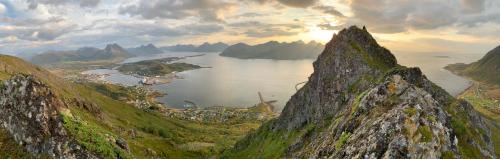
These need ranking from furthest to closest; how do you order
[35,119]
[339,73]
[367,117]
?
[339,73], [35,119], [367,117]

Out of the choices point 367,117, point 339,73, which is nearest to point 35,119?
point 367,117

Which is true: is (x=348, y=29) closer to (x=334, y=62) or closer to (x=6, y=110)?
(x=334, y=62)

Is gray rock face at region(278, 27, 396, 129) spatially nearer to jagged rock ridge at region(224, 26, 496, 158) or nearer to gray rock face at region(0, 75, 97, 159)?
jagged rock ridge at region(224, 26, 496, 158)

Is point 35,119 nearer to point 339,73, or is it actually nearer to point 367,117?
point 367,117

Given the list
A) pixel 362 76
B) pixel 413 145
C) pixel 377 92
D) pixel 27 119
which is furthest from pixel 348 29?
pixel 413 145

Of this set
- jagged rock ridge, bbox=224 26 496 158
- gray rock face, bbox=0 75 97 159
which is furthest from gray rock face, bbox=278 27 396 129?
gray rock face, bbox=0 75 97 159

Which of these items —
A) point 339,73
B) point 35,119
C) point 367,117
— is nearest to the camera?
point 367,117

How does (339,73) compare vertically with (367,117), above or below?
below
